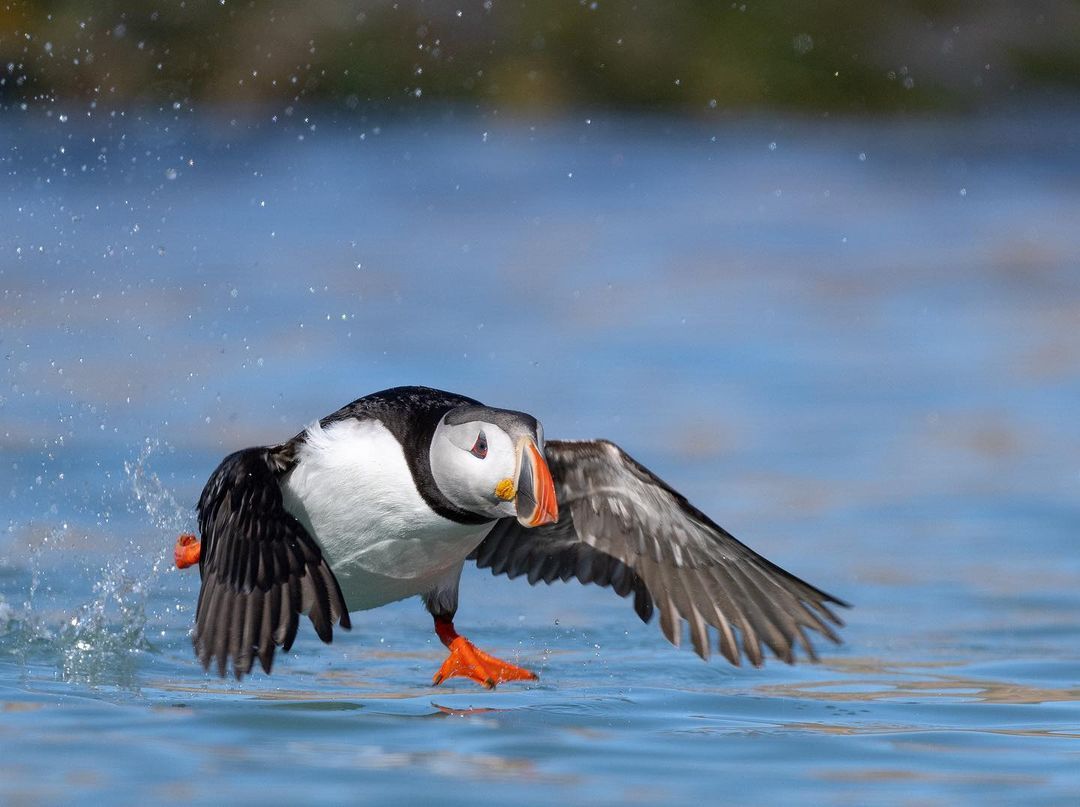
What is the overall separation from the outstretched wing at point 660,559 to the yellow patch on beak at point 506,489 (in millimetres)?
715

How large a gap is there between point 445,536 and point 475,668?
516 millimetres

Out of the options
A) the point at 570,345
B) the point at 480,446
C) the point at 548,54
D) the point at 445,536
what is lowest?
the point at 445,536

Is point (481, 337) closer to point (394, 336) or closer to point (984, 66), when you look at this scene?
point (394, 336)

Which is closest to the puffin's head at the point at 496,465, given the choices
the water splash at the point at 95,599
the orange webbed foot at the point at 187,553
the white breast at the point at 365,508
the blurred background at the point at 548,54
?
the white breast at the point at 365,508

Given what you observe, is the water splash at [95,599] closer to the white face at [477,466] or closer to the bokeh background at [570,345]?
the bokeh background at [570,345]

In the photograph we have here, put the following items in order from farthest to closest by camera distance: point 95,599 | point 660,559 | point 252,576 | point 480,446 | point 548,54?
1. point 548,54
2. point 95,599
3. point 660,559
4. point 480,446
5. point 252,576

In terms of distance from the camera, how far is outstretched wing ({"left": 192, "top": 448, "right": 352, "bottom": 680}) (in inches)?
194

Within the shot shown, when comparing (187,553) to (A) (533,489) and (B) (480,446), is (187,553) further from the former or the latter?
(A) (533,489)

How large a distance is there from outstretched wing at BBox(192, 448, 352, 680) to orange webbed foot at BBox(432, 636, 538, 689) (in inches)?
36.8

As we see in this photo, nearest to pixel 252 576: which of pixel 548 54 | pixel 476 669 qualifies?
pixel 476 669

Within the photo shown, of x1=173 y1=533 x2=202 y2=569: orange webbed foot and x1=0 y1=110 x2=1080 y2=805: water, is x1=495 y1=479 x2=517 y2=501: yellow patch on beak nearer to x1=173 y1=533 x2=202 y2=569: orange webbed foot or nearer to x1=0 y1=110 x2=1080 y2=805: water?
x1=0 y1=110 x2=1080 y2=805: water

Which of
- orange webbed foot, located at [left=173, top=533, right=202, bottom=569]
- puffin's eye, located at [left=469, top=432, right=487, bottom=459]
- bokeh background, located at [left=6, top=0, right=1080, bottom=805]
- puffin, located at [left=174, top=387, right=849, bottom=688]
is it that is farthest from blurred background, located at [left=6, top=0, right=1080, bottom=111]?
puffin's eye, located at [left=469, top=432, right=487, bottom=459]

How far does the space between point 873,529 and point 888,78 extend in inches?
678

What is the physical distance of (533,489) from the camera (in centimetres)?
530
